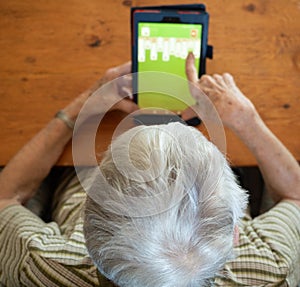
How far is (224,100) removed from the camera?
1021mm

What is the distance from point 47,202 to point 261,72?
1.81ft

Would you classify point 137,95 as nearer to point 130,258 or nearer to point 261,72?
point 261,72

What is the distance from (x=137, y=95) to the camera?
3.36 feet

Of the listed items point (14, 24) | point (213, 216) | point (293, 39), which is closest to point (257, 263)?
point (213, 216)

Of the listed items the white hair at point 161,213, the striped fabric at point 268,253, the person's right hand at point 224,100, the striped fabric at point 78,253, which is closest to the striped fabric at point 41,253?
the striped fabric at point 78,253

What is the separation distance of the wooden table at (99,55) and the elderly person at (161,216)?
42 millimetres

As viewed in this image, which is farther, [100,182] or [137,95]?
[137,95]

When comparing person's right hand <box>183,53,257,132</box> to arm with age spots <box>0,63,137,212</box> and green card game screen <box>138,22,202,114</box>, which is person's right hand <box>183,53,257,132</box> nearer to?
green card game screen <box>138,22,202,114</box>

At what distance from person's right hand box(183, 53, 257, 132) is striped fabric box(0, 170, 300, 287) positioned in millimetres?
197

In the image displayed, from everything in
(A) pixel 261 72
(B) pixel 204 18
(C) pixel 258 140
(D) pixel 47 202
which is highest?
(B) pixel 204 18

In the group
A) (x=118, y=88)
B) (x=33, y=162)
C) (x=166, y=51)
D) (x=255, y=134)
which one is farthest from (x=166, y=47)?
(x=33, y=162)

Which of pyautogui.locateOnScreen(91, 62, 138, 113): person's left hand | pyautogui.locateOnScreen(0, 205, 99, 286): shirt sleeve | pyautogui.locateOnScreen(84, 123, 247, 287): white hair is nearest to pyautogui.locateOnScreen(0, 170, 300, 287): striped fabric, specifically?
pyautogui.locateOnScreen(0, 205, 99, 286): shirt sleeve

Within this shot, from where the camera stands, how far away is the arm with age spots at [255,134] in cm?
99

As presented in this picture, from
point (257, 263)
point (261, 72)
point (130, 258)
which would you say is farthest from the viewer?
point (261, 72)
